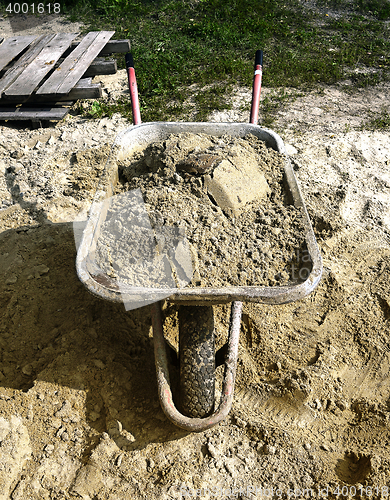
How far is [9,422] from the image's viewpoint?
7.49 ft

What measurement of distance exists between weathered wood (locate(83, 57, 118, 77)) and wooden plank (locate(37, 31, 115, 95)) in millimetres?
92

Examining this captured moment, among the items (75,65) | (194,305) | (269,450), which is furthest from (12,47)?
(269,450)

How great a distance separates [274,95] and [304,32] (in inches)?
89.7

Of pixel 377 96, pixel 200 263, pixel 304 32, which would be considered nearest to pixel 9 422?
pixel 200 263

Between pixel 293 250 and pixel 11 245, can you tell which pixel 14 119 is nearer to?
pixel 11 245

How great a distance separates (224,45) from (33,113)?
11.2 feet

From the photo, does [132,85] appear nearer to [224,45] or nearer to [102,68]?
[102,68]

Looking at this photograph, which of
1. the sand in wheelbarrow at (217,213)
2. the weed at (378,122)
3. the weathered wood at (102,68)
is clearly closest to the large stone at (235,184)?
the sand in wheelbarrow at (217,213)

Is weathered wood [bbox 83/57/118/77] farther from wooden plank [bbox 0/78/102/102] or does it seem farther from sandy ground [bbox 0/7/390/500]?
sandy ground [bbox 0/7/390/500]

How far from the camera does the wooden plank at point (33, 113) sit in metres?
4.97

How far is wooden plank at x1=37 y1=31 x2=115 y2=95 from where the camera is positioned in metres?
5.17

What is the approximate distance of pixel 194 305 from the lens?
2008 millimetres

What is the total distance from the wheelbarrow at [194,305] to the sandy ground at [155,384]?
33cm

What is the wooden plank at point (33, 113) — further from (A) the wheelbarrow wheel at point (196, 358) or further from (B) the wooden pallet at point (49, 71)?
(A) the wheelbarrow wheel at point (196, 358)
